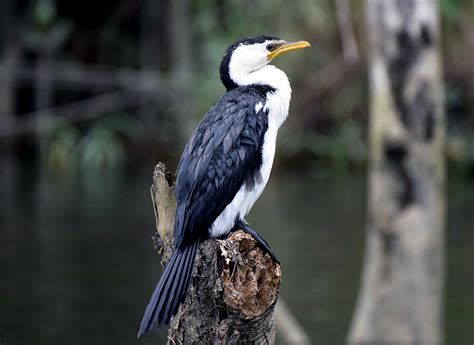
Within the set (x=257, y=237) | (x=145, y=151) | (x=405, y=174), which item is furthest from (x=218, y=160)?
(x=145, y=151)

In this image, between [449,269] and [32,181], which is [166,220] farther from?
[32,181]

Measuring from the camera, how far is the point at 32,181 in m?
12.8

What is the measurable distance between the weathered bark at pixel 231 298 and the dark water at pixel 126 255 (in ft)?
9.84

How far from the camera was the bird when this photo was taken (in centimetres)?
351

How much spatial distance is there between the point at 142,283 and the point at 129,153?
709 centimetres

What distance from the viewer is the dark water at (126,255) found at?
289 inches

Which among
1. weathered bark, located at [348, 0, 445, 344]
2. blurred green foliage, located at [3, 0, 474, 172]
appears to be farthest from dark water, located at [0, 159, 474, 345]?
blurred green foliage, located at [3, 0, 474, 172]

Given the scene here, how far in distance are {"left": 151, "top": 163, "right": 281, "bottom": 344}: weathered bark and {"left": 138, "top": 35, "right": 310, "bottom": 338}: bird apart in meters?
A: 0.07

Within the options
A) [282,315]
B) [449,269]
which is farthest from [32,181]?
[282,315]

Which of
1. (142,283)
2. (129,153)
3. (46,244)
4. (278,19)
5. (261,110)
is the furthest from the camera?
(129,153)

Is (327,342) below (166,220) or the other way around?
below

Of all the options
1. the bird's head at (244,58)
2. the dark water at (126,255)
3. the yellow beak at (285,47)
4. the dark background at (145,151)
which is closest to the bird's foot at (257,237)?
the bird's head at (244,58)

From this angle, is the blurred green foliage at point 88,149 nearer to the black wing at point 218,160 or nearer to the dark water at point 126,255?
the dark water at point 126,255

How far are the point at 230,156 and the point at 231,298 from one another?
813 millimetres
